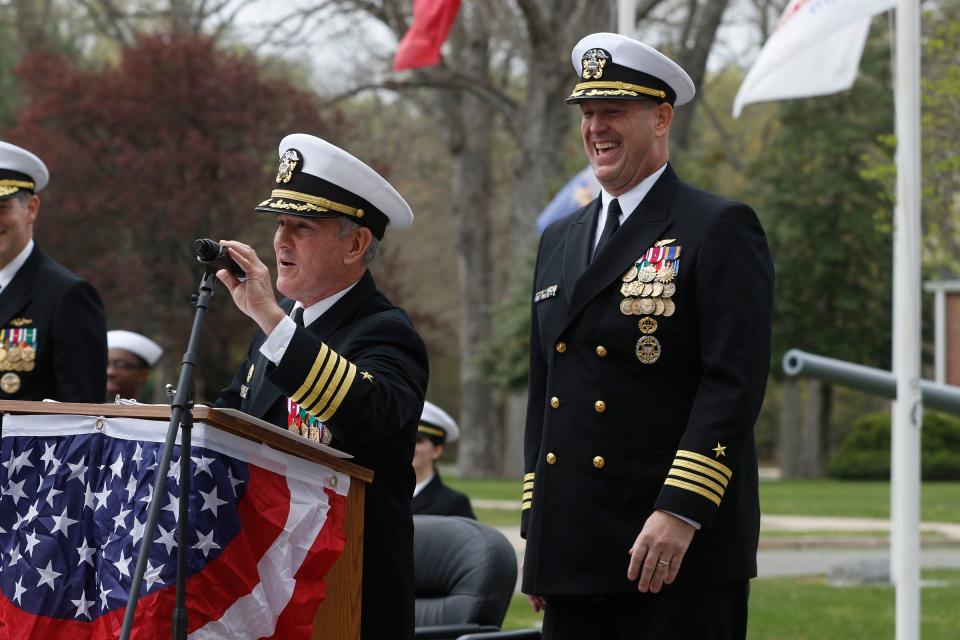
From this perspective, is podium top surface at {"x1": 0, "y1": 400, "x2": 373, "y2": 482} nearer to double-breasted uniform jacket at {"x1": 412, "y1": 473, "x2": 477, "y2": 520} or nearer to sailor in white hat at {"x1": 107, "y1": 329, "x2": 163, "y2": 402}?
double-breasted uniform jacket at {"x1": 412, "y1": 473, "x2": 477, "y2": 520}

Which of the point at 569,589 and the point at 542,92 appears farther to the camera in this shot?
the point at 542,92

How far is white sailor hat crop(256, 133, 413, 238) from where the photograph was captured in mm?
4008

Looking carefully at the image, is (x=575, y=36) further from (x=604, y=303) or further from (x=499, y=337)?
(x=604, y=303)

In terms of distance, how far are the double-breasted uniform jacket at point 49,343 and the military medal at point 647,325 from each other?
2295 mm

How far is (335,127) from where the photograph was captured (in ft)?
87.2

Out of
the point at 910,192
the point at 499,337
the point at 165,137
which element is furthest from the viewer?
the point at 499,337

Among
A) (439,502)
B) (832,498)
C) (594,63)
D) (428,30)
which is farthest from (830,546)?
(594,63)

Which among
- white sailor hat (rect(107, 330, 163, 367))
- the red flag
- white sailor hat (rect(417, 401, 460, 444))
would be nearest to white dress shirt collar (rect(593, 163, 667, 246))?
white sailor hat (rect(417, 401, 460, 444))

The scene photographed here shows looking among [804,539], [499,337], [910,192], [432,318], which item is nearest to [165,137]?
[432,318]

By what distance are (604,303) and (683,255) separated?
0.78ft

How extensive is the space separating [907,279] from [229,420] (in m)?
4.99

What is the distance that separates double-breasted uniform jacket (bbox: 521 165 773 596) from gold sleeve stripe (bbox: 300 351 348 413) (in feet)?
2.15

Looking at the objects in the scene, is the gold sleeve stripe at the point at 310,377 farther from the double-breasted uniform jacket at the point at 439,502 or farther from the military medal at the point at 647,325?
the double-breasted uniform jacket at the point at 439,502

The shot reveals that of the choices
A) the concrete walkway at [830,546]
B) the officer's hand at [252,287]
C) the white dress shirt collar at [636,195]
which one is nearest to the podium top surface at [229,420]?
the officer's hand at [252,287]
